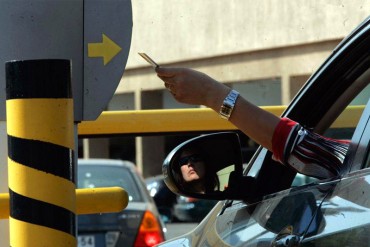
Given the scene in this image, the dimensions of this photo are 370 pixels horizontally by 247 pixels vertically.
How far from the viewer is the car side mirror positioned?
2.87 metres

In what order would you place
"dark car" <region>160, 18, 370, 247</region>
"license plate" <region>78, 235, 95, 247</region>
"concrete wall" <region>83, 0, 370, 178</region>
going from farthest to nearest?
"license plate" <region>78, 235, 95, 247</region>, "concrete wall" <region>83, 0, 370, 178</region>, "dark car" <region>160, 18, 370, 247</region>

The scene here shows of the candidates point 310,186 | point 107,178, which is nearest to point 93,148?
point 107,178

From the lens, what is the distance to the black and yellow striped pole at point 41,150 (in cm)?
240

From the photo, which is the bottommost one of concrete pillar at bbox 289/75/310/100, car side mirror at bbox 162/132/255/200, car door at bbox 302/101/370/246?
concrete pillar at bbox 289/75/310/100

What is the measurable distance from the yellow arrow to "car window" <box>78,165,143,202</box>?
5.87m

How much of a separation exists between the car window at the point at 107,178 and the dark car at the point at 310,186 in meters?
5.73

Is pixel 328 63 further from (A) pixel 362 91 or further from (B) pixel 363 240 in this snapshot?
(B) pixel 363 240

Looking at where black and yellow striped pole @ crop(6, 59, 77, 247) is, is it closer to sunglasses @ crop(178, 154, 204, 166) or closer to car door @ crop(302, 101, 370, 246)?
sunglasses @ crop(178, 154, 204, 166)

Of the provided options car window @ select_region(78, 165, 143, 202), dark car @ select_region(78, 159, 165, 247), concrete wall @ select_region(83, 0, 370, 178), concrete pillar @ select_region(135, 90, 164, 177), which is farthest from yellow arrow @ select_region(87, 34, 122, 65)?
concrete pillar @ select_region(135, 90, 164, 177)

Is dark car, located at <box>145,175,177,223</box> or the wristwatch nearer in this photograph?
the wristwatch

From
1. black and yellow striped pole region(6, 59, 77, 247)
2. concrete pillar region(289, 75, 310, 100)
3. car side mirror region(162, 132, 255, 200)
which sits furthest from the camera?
concrete pillar region(289, 75, 310, 100)

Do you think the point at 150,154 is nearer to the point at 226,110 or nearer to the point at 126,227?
the point at 126,227

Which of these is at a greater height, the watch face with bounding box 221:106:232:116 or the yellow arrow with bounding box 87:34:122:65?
the yellow arrow with bounding box 87:34:122:65

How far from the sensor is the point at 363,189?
7.11 feet
